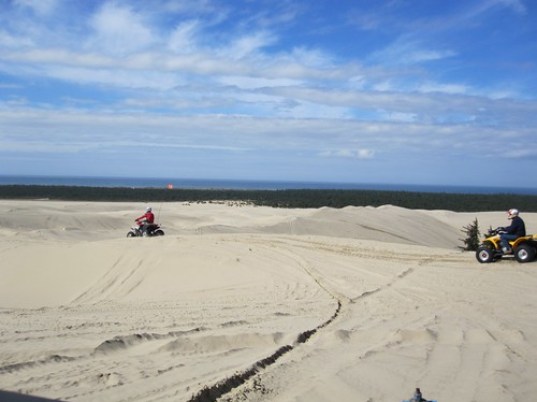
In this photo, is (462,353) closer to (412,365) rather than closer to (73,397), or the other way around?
(412,365)

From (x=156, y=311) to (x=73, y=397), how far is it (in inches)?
171

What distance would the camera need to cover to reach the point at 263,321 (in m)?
7.71

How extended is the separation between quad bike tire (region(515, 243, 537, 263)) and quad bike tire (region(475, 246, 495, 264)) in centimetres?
59

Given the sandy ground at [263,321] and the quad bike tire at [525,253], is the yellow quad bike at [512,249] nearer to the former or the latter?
the quad bike tire at [525,253]

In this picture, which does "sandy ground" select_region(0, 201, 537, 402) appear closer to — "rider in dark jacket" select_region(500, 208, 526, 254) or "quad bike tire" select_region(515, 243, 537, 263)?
"quad bike tire" select_region(515, 243, 537, 263)

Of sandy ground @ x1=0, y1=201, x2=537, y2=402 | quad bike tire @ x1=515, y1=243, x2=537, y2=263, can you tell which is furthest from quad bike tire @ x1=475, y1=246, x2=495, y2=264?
quad bike tire @ x1=515, y1=243, x2=537, y2=263

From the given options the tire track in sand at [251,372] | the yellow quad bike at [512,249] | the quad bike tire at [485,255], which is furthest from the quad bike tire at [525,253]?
the tire track in sand at [251,372]

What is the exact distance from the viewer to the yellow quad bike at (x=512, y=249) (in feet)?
44.0

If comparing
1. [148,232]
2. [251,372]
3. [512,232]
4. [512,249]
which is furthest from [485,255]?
[148,232]

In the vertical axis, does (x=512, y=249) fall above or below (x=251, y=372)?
above

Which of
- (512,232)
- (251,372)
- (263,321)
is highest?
(512,232)

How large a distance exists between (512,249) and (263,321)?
29.0 ft

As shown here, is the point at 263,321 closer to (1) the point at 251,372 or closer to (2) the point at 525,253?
(1) the point at 251,372

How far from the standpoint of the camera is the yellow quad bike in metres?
13.4
